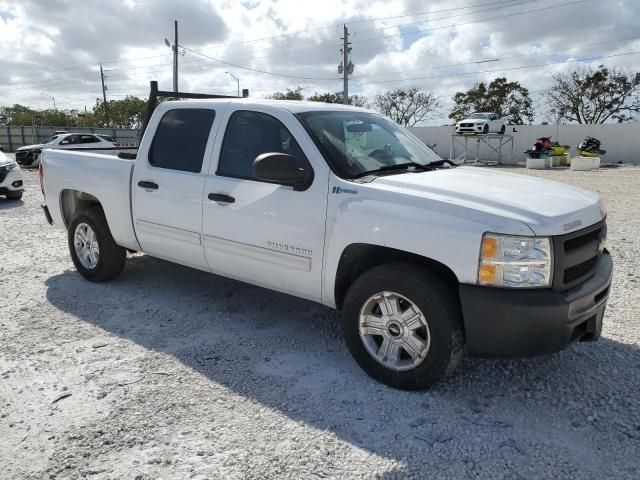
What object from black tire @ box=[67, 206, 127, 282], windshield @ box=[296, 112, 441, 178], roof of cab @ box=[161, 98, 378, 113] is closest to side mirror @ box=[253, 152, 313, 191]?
windshield @ box=[296, 112, 441, 178]

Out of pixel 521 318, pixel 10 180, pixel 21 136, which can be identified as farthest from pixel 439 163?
pixel 21 136

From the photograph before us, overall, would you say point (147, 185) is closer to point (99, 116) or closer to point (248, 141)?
point (248, 141)

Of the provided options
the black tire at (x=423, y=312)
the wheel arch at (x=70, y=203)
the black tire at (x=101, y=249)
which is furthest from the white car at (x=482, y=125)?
the black tire at (x=423, y=312)

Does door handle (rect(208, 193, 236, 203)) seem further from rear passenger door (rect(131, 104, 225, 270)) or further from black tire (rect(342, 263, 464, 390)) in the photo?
black tire (rect(342, 263, 464, 390))

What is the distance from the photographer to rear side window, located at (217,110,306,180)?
3904mm

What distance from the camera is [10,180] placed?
452 inches

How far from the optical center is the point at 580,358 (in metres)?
3.79

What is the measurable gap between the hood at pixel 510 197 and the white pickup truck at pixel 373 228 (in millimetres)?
13

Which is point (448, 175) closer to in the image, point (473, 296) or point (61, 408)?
point (473, 296)

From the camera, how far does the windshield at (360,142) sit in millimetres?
3674

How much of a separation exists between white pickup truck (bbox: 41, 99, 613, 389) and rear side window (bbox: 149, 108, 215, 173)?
13mm

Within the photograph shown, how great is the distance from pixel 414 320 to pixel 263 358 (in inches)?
47.5

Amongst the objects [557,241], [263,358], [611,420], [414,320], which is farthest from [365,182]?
[611,420]

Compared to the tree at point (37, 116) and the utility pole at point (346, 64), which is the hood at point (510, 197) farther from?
the tree at point (37, 116)
